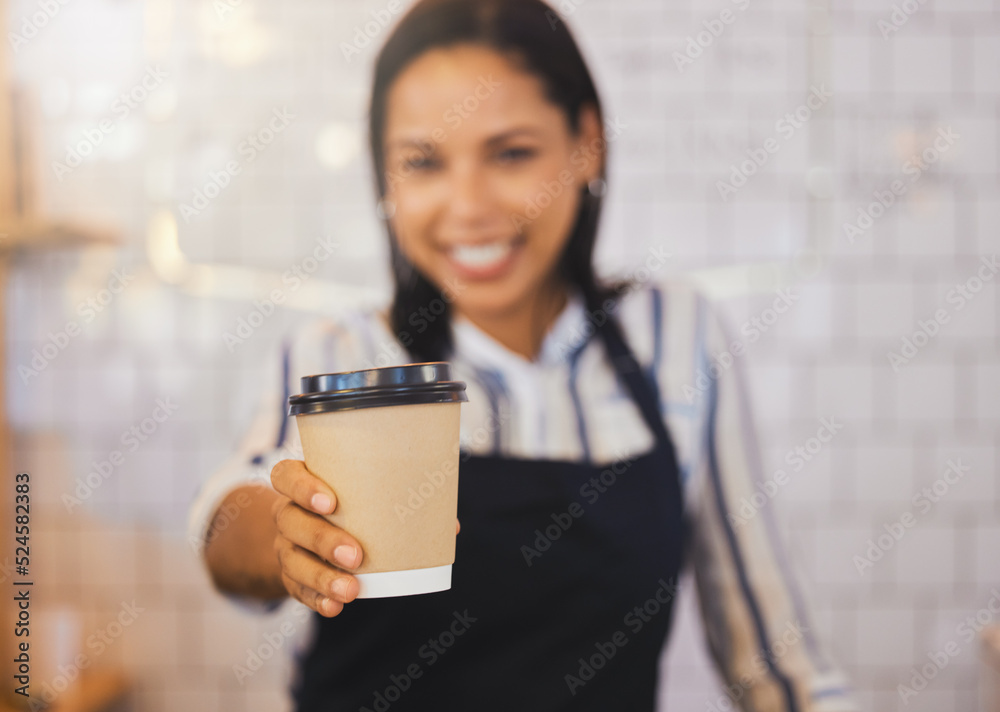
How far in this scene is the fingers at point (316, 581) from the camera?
2.03 ft

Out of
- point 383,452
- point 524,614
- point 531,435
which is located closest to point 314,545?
point 383,452

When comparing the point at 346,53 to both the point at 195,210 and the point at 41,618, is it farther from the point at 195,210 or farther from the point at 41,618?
the point at 41,618

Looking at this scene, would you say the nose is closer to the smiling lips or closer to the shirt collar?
the smiling lips

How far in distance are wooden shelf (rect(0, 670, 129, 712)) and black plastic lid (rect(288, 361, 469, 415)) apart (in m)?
1.22

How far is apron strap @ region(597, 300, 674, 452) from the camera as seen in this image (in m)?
1.20

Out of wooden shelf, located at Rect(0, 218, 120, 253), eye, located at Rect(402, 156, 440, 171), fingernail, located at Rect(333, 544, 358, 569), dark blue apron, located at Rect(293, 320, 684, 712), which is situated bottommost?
dark blue apron, located at Rect(293, 320, 684, 712)

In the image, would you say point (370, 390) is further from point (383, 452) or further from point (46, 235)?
point (46, 235)

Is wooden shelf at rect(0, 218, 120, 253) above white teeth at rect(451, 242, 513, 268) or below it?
above

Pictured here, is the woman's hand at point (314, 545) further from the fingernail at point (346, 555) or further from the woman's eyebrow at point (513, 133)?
the woman's eyebrow at point (513, 133)

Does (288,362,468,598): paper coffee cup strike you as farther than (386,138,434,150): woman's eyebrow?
No

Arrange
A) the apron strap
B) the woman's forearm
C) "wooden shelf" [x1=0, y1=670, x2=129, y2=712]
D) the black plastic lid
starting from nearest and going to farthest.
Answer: the black plastic lid
the woman's forearm
the apron strap
"wooden shelf" [x1=0, y1=670, x2=129, y2=712]

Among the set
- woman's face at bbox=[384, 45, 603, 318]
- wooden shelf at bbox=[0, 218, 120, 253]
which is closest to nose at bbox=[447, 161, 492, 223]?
woman's face at bbox=[384, 45, 603, 318]

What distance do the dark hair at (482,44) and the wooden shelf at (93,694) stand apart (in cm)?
97

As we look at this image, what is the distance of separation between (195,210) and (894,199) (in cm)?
151
